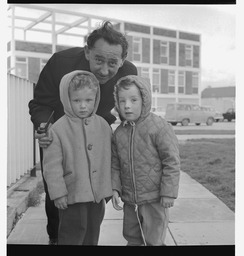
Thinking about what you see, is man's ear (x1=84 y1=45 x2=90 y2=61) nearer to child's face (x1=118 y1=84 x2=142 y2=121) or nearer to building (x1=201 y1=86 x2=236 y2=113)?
child's face (x1=118 y1=84 x2=142 y2=121)

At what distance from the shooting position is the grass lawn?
11.6 ft

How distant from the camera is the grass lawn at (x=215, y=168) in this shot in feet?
11.6

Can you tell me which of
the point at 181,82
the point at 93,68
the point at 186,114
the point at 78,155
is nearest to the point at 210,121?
the point at 186,114

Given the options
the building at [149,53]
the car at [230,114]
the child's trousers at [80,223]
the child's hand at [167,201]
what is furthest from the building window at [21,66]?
the car at [230,114]

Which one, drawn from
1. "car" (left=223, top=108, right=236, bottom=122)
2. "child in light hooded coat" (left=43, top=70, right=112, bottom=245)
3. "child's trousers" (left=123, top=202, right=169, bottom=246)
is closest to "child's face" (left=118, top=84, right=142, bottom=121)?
"child in light hooded coat" (left=43, top=70, right=112, bottom=245)

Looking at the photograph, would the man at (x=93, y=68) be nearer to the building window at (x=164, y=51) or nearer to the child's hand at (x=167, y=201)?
the building window at (x=164, y=51)

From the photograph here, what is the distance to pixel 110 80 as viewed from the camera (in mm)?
2131

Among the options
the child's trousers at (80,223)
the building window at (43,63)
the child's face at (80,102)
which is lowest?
the child's trousers at (80,223)

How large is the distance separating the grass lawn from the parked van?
0.34 metres

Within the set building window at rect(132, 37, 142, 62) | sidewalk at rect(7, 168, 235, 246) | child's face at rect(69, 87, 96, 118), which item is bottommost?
sidewalk at rect(7, 168, 235, 246)

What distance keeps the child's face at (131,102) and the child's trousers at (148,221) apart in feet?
1.69

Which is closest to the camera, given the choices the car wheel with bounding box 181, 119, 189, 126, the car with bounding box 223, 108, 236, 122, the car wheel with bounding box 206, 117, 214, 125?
the car with bounding box 223, 108, 236, 122

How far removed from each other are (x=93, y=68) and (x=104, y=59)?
0.29ft
